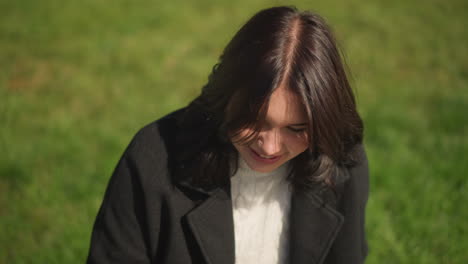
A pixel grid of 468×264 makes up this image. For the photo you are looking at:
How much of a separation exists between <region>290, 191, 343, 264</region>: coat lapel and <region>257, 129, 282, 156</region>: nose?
508 millimetres

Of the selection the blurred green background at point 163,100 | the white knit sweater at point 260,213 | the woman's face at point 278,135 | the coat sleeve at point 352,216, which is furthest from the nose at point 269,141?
the blurred green background at point 163,100

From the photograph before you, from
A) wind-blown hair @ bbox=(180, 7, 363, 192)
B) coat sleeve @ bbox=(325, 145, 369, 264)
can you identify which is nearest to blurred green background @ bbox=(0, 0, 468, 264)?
wind-blown hair @ bbox=(180, 7, 363, 192)

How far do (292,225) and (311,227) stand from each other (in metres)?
0.09

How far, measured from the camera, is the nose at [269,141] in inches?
58.8

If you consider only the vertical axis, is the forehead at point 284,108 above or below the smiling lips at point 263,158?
above

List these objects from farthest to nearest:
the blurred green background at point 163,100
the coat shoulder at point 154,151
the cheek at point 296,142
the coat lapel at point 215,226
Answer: the blurred green background at point 163,100, the coat lapel at point 215,226, the coat shoulder at point 154,151, the cheek at point 296,142

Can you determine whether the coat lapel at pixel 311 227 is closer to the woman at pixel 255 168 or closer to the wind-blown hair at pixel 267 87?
the woman at pixel 255 168

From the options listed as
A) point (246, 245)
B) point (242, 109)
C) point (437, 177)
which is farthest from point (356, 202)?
point (437, 177)

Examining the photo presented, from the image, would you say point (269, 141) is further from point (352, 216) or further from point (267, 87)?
point (352, 216)

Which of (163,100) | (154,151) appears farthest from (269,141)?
(163,100)

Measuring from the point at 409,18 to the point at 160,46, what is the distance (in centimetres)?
387

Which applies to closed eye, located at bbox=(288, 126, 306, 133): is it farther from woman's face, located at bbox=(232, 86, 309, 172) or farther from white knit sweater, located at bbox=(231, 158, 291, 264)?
white knit sweater, located at bbox=(231, 158, 291, 264)

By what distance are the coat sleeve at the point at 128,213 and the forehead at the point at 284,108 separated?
559 mm

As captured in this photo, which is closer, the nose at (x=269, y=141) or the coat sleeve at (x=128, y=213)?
the nose at (x=269, y=141)
